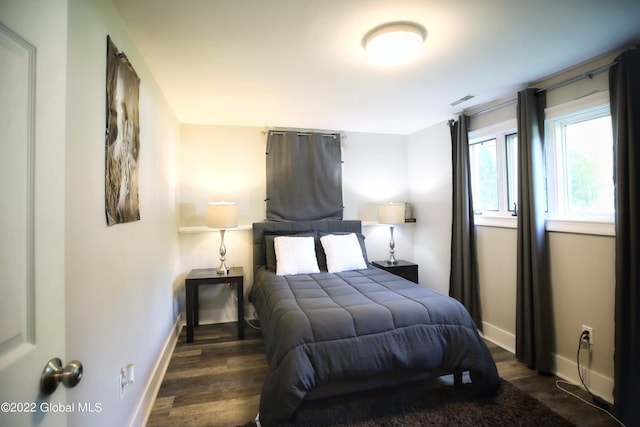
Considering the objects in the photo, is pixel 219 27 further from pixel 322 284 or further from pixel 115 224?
pixel 322 284

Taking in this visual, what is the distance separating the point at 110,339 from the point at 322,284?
1566 mm

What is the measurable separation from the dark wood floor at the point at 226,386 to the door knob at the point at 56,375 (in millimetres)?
1435

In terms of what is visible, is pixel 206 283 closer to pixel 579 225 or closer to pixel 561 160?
pixel 579 225

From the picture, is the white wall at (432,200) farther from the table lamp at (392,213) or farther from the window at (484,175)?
the table lamp at (392,213)

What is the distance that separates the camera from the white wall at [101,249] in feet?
3.45

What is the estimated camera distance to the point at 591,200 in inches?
84.0

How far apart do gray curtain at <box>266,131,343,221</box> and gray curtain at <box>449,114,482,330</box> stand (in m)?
1.38

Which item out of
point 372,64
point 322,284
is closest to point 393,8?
point 372,64

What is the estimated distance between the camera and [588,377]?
203 cm

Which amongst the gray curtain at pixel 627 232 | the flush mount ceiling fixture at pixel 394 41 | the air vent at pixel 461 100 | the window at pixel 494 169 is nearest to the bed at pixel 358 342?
the gray curtain at pixel 627 232

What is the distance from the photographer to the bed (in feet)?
5.31

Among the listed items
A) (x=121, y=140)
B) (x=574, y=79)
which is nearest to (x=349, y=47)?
(x=121, y=140)

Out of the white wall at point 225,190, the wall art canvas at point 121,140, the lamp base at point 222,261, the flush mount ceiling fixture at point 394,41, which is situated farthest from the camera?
the white wall at point 225,190

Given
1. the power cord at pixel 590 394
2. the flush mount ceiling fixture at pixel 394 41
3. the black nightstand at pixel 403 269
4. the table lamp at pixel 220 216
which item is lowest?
the power cord at pixel 590 394
